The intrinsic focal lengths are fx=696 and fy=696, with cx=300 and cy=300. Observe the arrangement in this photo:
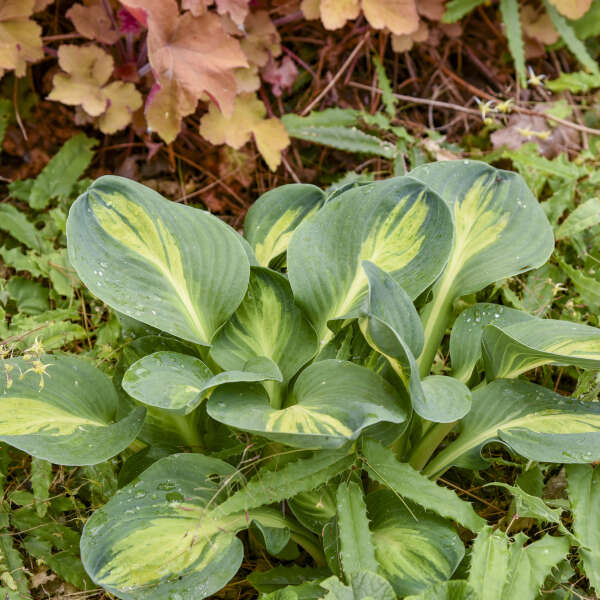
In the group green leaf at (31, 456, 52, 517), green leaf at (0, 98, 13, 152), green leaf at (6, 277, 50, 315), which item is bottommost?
green leaf at (31, 456, 52, 517)

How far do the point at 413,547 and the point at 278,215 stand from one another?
2.32 feet

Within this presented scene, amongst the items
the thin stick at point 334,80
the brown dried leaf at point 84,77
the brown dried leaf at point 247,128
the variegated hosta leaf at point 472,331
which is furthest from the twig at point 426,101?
the variegated hosta leaf at point 472,331

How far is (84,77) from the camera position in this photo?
1904 millimetres

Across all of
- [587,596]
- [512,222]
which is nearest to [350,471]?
[587,596]

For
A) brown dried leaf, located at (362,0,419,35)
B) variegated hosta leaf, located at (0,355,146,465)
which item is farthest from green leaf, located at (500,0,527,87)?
variegated hosta leaf, located at (0,355,146,465)

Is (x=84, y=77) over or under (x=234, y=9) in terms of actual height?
under

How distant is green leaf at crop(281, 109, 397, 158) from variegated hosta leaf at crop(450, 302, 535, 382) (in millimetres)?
799

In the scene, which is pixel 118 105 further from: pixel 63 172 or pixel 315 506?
pixel 315 506

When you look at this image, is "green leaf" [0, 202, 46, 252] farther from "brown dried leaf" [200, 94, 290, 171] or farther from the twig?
the twig

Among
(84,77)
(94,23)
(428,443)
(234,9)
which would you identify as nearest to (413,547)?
(428,443)

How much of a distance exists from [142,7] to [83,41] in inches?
23.2

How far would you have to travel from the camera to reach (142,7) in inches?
65.0

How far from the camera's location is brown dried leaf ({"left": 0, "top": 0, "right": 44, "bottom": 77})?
1.76 metres

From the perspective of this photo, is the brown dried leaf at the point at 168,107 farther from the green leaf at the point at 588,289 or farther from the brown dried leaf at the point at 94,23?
the green leaf at the point at 588,289
